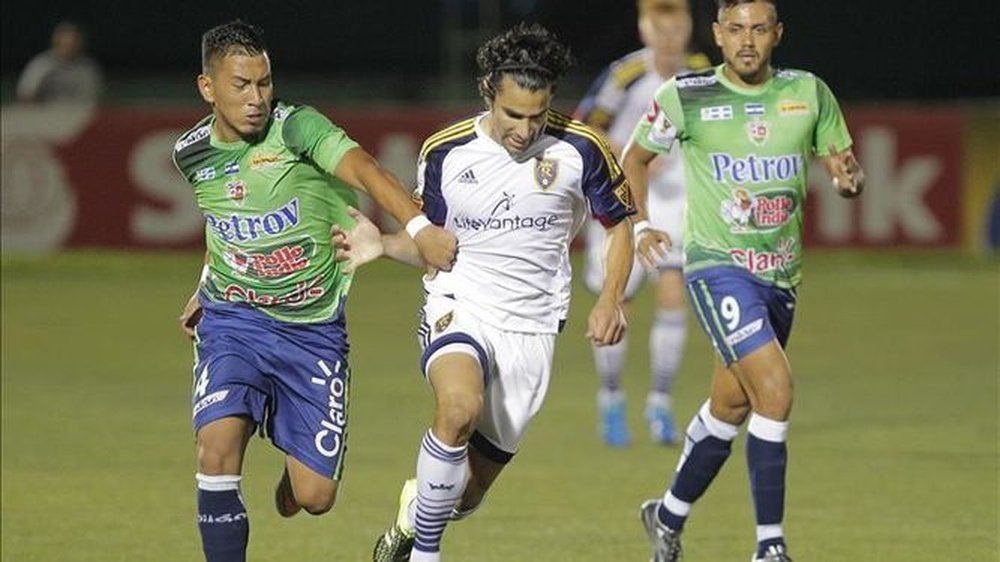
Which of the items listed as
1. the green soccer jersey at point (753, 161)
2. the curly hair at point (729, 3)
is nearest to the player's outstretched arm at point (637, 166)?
the green soccer jersey at point (753, 161)

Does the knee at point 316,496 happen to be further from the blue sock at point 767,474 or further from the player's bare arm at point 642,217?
the blue sock at point 767,474

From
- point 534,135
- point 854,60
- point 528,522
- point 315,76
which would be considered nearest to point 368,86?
point 315,76

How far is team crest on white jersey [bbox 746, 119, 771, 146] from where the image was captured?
8836mm

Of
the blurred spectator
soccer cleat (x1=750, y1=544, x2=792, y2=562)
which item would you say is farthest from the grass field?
the blurred spectator

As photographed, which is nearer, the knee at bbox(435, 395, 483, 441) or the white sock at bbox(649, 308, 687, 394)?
the knee at bbox(435, 395, 483, 441)

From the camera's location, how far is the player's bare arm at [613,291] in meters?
7.80

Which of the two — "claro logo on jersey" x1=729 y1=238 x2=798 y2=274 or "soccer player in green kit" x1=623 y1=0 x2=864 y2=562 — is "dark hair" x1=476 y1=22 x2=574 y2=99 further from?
"claro logo on jersey" x1=729 y1=238 x2=798 y2=274

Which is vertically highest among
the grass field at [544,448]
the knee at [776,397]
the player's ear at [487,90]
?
the player's ear at [487,90]

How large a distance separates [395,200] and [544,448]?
17.3ft

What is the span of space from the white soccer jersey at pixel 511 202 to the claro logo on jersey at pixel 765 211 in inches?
31.2

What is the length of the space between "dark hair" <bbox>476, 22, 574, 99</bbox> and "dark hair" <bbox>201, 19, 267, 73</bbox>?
79 centimetres

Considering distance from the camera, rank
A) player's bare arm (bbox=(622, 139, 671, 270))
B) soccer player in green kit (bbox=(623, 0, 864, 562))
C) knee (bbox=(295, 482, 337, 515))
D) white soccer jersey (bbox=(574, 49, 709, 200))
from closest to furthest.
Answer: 1. knee (bbox=(295, 482, 337, 515))
2. player's bare arm (bbox=(622, 139, 671, 270))
3. soccer player in green kit (bbox=(623, 0, 864, 562))
4. white soccer jersey (bbox=(574, 49, 709, 200))

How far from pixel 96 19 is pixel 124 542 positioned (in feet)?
68.3

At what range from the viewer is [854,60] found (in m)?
30.3
